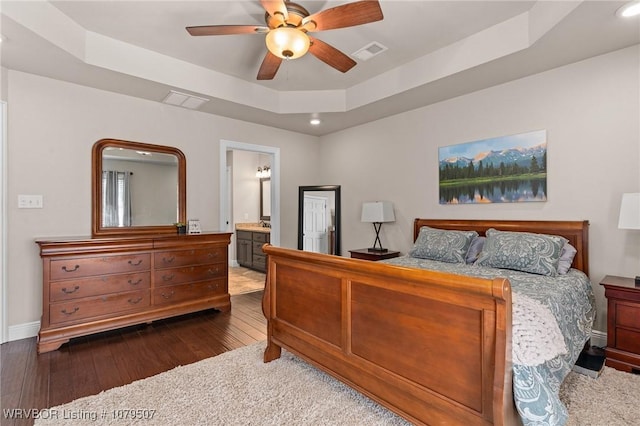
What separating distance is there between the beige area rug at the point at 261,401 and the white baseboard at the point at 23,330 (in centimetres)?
162

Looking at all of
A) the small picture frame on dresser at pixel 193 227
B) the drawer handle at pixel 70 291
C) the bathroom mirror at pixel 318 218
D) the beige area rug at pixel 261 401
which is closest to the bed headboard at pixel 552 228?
the beige area rug at pixel 261 401

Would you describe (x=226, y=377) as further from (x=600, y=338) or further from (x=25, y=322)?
(x=600, y=338)

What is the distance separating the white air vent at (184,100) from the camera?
144 inches

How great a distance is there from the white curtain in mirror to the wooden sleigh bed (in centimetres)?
221

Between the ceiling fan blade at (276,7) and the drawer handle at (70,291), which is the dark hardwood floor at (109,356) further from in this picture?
the ceiling fan blade at (276,7)

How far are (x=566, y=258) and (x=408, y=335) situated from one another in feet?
6.65

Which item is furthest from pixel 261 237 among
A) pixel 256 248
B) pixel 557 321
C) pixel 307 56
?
pixel 557 321

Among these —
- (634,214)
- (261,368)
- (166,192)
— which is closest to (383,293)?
(261,368)

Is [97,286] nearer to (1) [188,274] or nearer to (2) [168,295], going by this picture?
(2) [168,295]

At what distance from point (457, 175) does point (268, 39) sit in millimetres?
2635

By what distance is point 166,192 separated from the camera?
13.1 ft

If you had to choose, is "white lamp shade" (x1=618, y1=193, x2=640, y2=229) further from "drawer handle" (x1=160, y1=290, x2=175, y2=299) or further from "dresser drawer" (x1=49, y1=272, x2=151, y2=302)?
"dresser drawer" (x1=49, y1=272, x2=151, y2=302)

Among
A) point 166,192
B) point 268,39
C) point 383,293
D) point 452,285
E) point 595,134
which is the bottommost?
point 383,293

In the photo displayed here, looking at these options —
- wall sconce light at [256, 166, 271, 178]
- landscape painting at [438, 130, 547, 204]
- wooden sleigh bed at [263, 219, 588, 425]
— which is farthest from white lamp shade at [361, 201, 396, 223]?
wall sconce light at [256, 166, 271, 178]
